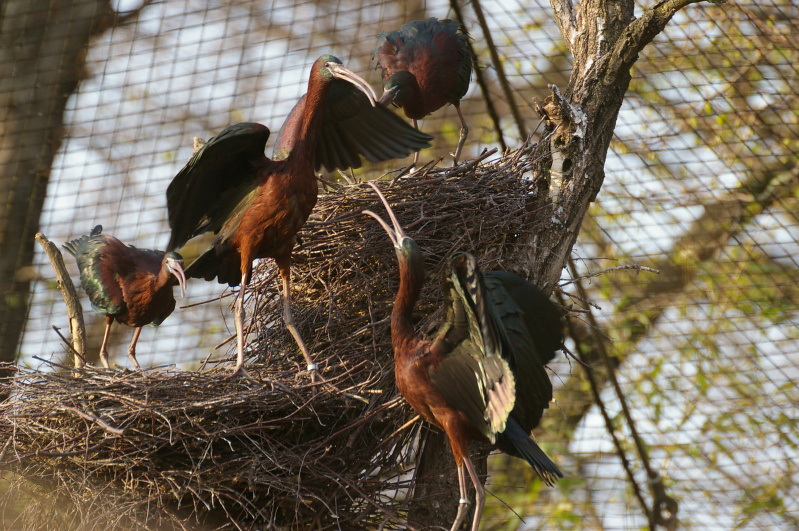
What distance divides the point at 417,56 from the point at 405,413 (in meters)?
1.94

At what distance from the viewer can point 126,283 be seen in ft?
14.6

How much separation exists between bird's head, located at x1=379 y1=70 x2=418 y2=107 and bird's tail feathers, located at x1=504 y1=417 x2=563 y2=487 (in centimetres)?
184

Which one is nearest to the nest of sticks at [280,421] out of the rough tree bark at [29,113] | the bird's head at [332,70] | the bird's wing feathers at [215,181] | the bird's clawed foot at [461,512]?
the bird's clawed foot at [461,512]

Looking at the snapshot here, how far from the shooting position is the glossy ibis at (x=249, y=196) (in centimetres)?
384

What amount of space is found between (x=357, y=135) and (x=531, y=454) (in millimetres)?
1722

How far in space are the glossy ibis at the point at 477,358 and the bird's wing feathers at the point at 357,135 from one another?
0.99 metres

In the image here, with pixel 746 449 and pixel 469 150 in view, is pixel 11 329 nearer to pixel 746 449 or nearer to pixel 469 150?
pixel 469 150

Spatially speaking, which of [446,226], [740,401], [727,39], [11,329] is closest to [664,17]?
[446,226]

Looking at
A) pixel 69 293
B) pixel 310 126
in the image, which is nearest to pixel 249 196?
pixel 310 126

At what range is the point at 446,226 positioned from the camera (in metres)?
4.23

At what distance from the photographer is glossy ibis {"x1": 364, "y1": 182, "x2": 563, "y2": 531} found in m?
3.05

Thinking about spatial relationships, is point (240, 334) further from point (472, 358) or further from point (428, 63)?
point (428, 63)

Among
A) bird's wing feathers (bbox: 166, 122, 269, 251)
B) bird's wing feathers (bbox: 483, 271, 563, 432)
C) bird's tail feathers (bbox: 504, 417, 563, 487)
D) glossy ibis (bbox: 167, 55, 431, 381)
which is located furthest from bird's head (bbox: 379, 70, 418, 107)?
bird's tail feathers (bbox: 504, 417, 563, 487)

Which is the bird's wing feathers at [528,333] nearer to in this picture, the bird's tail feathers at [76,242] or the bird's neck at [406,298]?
the bird's neck at [406,298]
